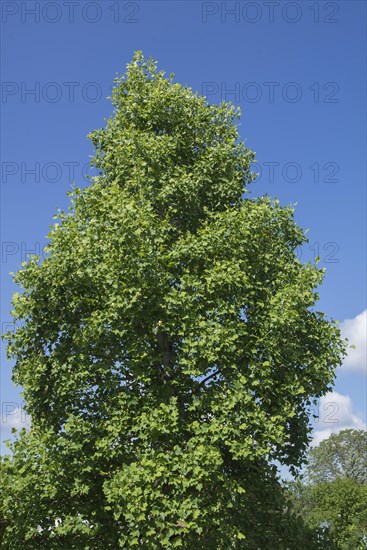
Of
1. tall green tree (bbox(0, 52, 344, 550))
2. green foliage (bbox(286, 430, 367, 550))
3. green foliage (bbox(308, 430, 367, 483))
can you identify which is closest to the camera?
tall green tree (bbox(0, 52, 344, 550))

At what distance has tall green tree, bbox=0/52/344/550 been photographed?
17734 millimetres

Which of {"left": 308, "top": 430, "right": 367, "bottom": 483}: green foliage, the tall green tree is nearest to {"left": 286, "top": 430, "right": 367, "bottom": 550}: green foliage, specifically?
{"left": 308, "top": 430, "right": 367, "bottom": 483}: green foliage

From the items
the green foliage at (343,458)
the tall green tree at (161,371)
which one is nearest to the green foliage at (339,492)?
the green foliage at (343,458)

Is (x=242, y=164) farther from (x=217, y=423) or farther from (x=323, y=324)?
(x=217, y=423)

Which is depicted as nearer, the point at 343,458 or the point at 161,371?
the point at 161,371

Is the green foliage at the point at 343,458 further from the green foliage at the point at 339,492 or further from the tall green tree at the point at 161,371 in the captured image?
the tall green tree at the point at 161,371

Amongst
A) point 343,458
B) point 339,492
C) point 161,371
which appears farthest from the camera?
point 343,458

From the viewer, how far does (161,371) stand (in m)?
20.6

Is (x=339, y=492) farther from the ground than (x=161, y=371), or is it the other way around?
(x=339, y=492)

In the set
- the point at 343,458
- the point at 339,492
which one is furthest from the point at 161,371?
the point at 343,458

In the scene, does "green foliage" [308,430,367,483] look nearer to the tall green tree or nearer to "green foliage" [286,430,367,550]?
"green foliage" [286,430,367,550]

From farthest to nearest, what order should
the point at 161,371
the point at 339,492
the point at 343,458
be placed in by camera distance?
the point at 343,458 → the point at 339,492 → the point at 161,371

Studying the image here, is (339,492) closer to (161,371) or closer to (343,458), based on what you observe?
(343,458)

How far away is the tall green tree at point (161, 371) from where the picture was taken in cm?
1773
